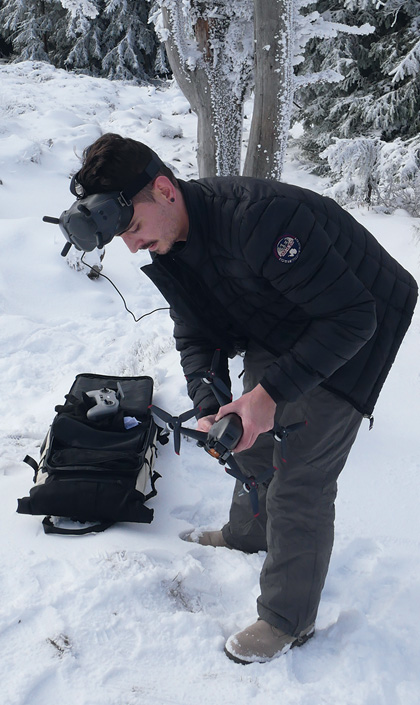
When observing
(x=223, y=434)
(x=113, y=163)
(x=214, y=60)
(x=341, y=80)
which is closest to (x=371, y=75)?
(x=341, y=80)

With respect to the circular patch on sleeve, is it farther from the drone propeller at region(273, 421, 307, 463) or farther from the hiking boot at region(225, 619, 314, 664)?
the hiking boot at region(225, 619, 314, 664)

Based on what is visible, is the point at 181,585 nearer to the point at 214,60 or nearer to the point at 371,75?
the point at 214,60

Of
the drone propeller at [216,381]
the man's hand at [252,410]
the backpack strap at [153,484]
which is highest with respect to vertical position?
the man's hand at [252,410]

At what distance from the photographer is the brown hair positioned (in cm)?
160

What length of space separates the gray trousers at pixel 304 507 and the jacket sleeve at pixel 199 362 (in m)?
0.31

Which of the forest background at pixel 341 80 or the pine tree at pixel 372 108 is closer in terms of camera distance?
the forest background at pixel 341 80

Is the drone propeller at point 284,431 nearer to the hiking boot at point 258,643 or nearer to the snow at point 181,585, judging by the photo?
the hiking boot at point 258,643

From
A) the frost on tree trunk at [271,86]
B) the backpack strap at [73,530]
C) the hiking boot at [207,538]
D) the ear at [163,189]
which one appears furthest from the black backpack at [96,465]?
the frost on tree trunk at [271,86]

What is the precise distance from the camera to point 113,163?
Result: 63.5 inches

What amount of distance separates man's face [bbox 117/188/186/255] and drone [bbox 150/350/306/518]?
1.75ft

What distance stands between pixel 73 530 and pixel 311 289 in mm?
1619

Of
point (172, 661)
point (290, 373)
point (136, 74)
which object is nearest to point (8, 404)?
point (172, 661)

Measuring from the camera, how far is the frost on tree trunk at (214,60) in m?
4.12

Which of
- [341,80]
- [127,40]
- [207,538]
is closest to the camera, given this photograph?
[207,538]
